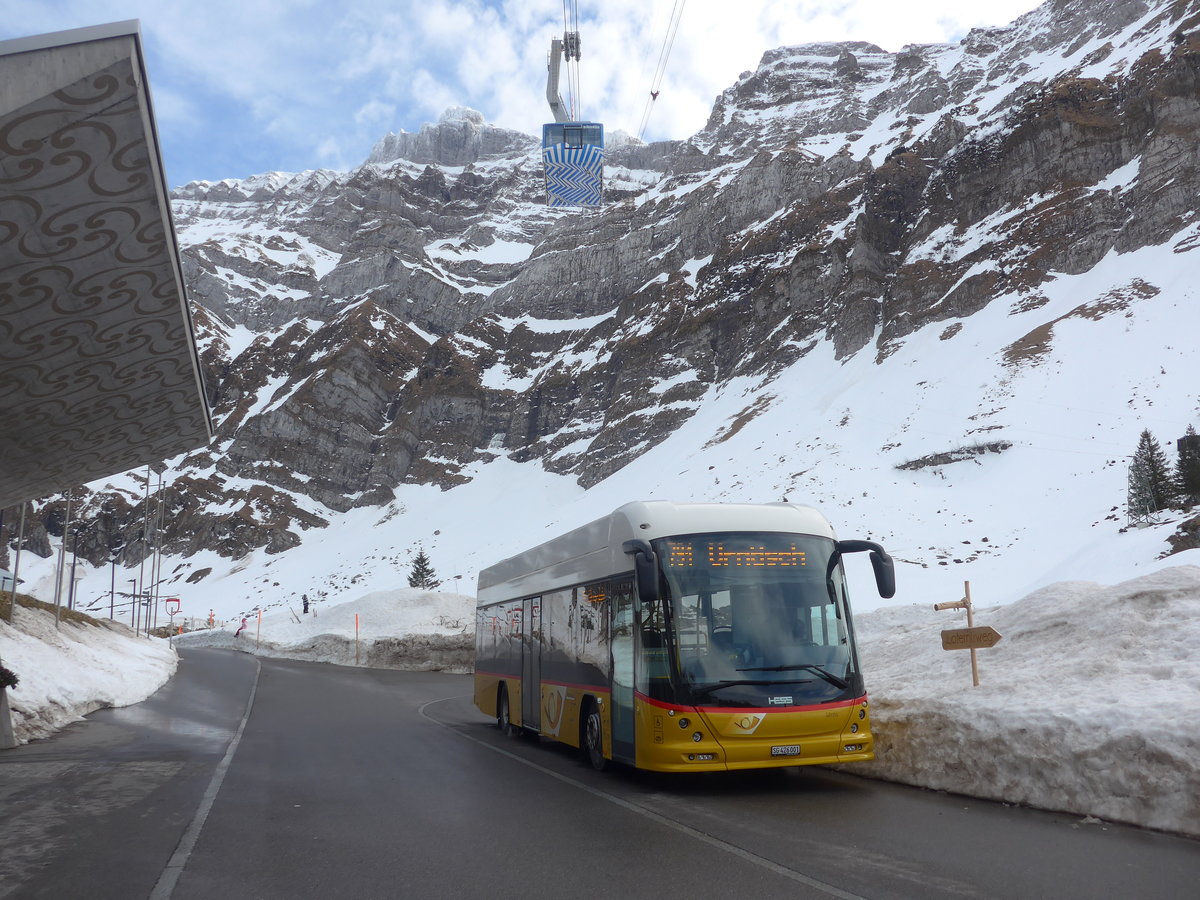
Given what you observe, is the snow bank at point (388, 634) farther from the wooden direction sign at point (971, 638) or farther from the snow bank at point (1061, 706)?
the wooden direction sign at point (971, 638)

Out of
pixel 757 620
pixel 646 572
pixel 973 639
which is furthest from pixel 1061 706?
pixel 646 572

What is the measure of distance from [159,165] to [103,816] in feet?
19.1

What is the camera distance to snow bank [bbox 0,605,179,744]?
1485cm

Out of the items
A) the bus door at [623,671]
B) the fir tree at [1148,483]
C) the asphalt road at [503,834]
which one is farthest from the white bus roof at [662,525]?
the fir tree at [1148,483]

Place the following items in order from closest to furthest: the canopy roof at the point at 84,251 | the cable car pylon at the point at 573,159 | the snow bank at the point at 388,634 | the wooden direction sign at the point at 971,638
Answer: the canopy roof at the point at 84,251 → the wooden direction sign at the point at 971,638 → the cable car pylon at the point at 573,159 → the snow bank at the point at 388,634

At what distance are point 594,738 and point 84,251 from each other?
300 inches

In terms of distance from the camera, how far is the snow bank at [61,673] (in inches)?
585

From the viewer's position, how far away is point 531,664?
44.5ft

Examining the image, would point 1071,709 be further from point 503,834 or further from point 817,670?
point 503,834

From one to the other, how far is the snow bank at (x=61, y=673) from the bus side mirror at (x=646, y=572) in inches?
410

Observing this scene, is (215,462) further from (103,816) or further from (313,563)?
(103,816)

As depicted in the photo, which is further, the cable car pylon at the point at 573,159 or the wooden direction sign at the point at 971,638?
the cable car pylon at the point at 573,159

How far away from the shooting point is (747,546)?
31.3 ft

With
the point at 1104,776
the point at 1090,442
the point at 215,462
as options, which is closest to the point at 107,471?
the point at 1104,776
